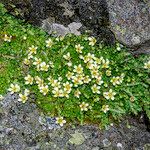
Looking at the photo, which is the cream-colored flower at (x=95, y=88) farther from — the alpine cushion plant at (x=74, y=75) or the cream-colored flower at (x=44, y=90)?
the cream-colored flower at (x=44, y=90)

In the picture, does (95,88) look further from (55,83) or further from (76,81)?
(55,83)

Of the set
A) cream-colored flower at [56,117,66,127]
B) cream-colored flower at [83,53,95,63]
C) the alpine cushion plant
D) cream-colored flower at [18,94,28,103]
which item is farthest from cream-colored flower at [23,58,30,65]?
cream-colored flower at [56,117,66,127]

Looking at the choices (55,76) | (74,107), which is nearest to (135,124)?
(74,107)

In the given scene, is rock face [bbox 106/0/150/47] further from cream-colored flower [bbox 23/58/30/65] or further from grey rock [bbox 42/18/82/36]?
cream-colored flower [bbox 23/58/30/65]

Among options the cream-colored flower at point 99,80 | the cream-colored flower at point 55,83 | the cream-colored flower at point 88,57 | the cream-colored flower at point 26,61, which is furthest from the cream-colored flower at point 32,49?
the cream-colored flower at point 99,80

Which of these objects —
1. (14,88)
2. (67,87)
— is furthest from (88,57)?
(14,88)
